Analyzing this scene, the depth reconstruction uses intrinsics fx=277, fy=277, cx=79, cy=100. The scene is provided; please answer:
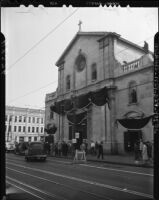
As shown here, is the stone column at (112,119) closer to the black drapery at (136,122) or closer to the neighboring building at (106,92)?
the neighboring building at (106,92)

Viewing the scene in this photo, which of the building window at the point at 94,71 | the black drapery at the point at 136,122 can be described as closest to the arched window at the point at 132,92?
the black drapery at the point at 136,122

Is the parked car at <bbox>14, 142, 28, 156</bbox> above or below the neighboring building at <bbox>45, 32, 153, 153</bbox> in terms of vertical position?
below

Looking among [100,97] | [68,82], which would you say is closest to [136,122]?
[100,97]

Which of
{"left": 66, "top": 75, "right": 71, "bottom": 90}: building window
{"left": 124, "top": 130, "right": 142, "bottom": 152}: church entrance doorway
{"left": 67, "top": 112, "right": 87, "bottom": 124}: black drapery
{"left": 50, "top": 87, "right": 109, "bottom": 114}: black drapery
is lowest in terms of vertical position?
{"left": 124, "top": 130, "right": 142, "bottom": 152}: church entrance doorway

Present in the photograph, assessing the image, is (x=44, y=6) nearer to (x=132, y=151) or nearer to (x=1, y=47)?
(x=1, y=47)

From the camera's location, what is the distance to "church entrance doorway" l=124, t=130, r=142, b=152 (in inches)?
1027

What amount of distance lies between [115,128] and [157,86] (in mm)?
23884

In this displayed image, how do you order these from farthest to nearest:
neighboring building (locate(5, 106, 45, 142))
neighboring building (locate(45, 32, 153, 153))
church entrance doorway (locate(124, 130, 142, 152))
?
neighboring building (locate(5, 106, 45, 142)) < church entrance doorway (locate(124, 130, 142, 152)) < neighboring building (locate(45, 32, 153, 153))

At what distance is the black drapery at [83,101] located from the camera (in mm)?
28805

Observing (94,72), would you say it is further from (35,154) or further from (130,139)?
(35,154)

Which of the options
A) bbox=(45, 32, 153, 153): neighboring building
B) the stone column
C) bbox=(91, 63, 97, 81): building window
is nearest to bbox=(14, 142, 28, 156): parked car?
bbox=(45, 32, 153, 153): neighboring building

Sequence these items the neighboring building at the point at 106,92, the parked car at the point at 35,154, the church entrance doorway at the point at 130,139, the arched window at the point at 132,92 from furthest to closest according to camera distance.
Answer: the arched window at the point at 132,92 → the church entrance doorway at the point at 130,139 → the neighboring building at the point at 106,92 → the parked car at the point at 35,154

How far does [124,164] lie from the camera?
1950 cm

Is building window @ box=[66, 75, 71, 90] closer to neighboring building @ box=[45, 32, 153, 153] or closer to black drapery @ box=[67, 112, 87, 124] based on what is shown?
neighboring building @ box=[45, 32, 153, 153]
